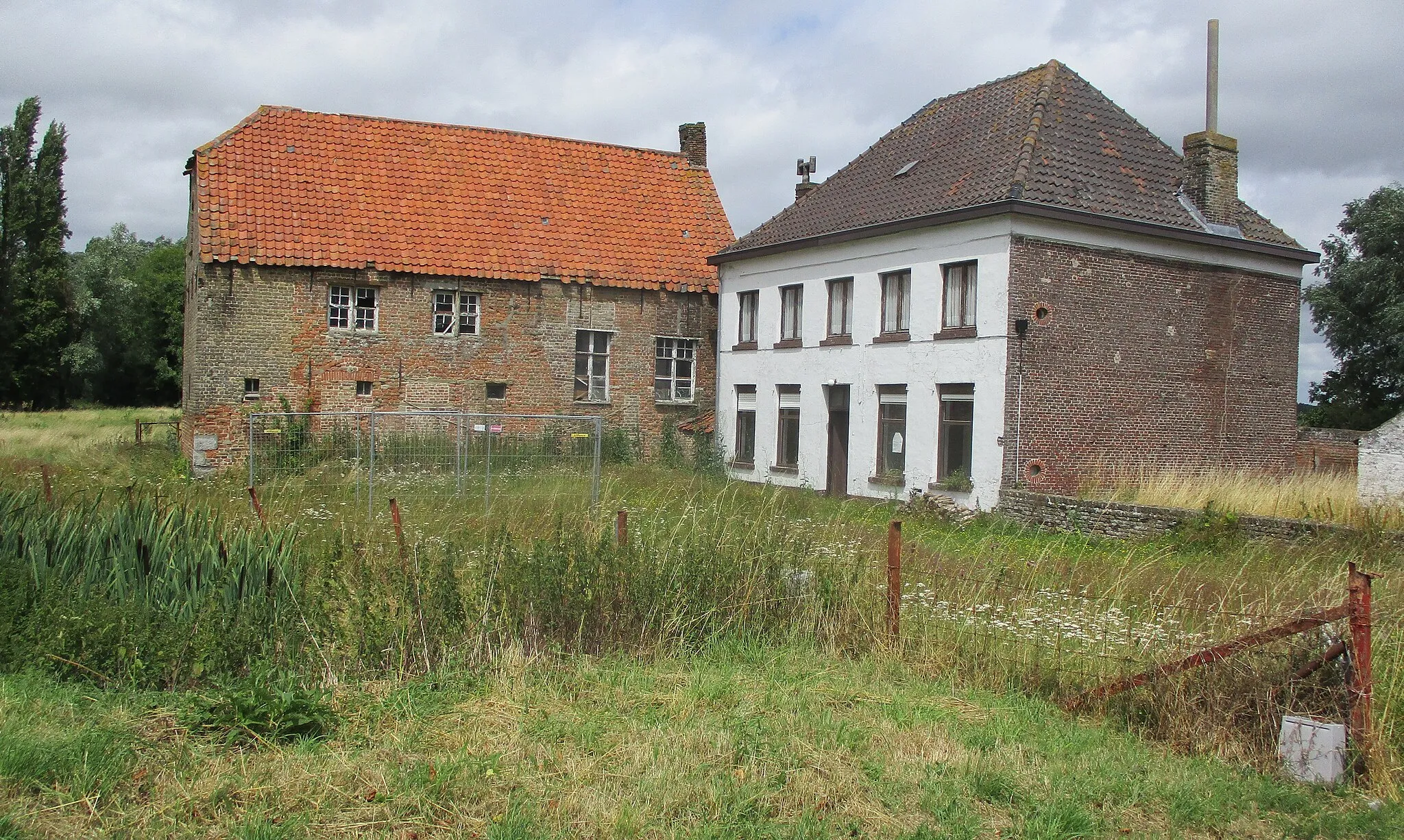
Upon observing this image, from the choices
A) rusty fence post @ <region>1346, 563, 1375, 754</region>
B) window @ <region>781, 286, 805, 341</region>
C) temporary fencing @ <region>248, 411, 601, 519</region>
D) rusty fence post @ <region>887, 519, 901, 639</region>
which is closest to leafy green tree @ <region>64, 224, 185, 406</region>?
window @ <region>781, 286, 805, 341</region>

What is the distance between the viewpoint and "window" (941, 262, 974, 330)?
19469 millimetres

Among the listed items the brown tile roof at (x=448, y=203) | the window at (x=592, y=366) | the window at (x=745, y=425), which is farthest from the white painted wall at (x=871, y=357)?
the brown tile roof at (x=448, y=203)

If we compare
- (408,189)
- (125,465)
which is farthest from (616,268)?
(125,465)

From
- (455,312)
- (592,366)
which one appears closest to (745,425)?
(592,366)

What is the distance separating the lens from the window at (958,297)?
19.5 meters

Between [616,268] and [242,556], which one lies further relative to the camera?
[616,268]

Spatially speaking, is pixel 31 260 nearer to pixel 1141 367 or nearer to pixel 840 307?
pixel 840 307

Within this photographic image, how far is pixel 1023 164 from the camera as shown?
1908cm

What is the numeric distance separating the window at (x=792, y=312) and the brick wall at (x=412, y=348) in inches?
162

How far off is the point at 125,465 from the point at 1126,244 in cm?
1890

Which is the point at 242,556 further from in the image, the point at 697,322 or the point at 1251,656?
the point at 697,322

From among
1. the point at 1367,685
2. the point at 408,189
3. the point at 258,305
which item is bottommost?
the point at 1367,685

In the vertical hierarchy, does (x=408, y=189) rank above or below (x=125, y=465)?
above

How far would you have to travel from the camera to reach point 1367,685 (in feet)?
19.2
